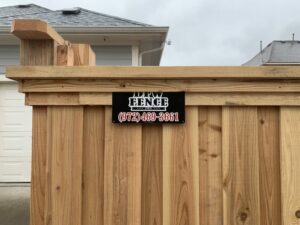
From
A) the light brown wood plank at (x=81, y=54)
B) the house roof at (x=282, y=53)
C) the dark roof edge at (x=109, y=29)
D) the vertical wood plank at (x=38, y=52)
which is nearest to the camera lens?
the vertical wood plank at (x=38, y=52)

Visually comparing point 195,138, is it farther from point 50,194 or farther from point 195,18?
point 195,18

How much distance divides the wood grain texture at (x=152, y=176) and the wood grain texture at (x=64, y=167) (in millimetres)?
227

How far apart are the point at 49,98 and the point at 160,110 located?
0.41m

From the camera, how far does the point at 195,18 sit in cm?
2627

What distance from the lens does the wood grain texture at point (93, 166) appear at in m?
1.38

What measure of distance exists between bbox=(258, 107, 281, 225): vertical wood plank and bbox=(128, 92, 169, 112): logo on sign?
34 centimetres

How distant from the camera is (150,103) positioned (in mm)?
1379

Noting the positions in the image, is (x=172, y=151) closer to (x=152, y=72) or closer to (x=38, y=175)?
(x=152, y=72)

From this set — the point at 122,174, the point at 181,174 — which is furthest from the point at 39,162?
the point at 181,174

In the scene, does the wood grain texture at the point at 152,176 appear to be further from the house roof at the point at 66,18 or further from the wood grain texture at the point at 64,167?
the house roof at the point at 66,18

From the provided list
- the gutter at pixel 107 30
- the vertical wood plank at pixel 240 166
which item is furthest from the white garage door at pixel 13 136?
the vertical wood plank at pixel 240 166

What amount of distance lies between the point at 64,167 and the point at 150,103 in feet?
1.25

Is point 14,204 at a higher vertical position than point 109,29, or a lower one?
lower

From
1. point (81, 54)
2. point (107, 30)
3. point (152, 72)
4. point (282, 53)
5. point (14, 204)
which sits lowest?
point (14, 204)
